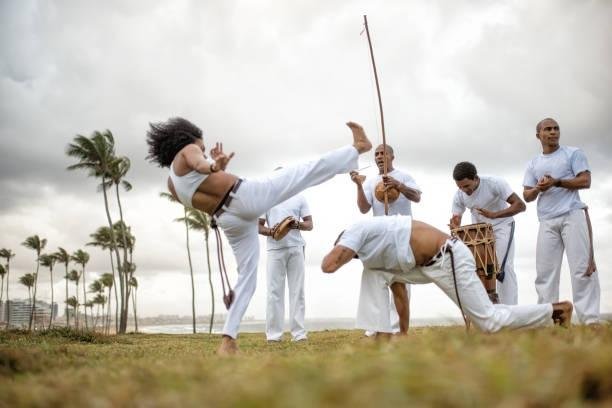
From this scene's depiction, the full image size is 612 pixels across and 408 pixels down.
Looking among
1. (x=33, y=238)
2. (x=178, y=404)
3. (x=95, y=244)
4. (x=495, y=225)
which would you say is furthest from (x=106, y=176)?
(x=178, y=404)

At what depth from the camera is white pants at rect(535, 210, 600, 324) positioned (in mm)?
6391

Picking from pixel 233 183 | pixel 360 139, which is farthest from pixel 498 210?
pixel 233 183

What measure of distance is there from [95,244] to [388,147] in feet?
155

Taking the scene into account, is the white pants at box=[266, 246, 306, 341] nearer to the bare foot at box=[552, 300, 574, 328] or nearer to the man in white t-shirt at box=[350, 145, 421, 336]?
the man in white t-shirt at box=[350, 145, 421, 336]

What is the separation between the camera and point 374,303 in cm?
508

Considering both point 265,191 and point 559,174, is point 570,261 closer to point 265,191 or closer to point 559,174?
point 559,174

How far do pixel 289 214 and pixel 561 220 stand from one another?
14.4ft

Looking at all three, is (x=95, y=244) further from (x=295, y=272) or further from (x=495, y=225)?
(x=495, y=225)

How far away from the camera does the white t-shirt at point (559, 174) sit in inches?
259

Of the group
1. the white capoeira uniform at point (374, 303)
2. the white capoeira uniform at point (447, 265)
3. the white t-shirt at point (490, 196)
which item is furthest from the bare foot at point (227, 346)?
the white t-shirt at point (490, 196)

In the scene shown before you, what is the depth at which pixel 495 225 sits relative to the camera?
7.33 meters

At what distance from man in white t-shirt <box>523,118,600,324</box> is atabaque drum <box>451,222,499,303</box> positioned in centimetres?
90

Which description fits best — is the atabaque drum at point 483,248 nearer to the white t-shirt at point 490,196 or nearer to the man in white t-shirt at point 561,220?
the man in white t-shirt at point 561,220

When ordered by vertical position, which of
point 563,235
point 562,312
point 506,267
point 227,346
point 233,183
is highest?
point 233,183
